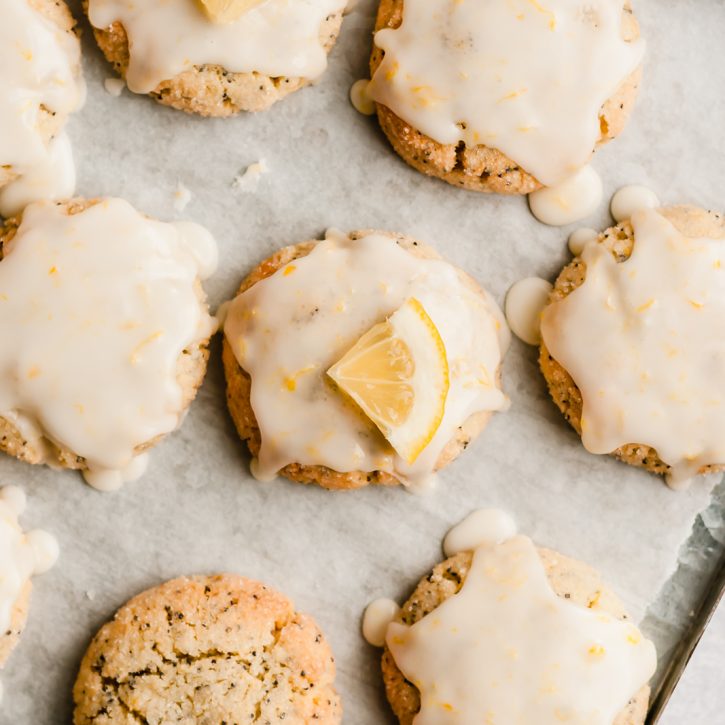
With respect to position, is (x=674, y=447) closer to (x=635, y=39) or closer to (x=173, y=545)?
(x=635, y=39)

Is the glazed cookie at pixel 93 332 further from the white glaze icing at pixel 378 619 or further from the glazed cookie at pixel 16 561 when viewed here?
the white glaze icing at pixel 378 619

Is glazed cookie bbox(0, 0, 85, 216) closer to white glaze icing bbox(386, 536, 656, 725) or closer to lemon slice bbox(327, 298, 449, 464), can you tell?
lemon slice bbox(327, 298, 449, 464)

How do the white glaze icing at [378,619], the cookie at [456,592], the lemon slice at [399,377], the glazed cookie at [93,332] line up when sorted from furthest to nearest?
the white glaze icing at [378,619] < the cookie at [456,592] < the glazed cookie at [93,332] < the lemon slice at [399,377]

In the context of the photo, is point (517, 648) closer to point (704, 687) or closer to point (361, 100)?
point (704, 687)

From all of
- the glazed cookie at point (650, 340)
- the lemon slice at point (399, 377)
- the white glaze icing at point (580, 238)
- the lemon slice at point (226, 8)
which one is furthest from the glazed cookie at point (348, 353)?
the lemon slice at point (226, 8)

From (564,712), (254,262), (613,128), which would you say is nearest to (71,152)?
(254,262)
